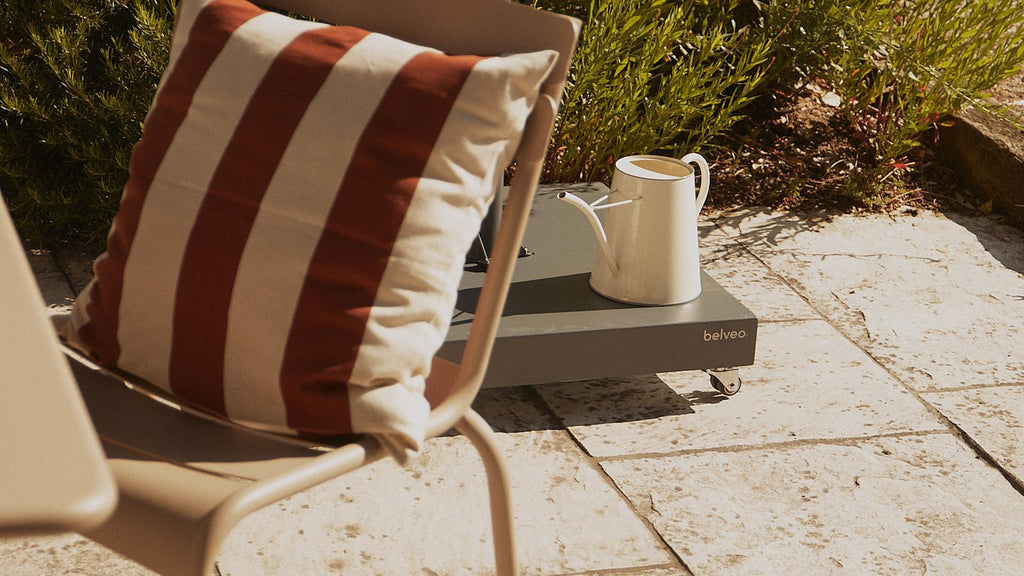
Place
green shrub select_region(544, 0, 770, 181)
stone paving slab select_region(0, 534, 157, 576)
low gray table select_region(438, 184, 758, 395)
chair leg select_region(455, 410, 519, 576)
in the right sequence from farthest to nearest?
green shrub select_region(544, 0, 770, 181) → low gray table select_region(438, 184, 758, 395) → stone paving slab select_region(0, 534, 157, 576) → chair leg select_region(455, 410, 519, 576)

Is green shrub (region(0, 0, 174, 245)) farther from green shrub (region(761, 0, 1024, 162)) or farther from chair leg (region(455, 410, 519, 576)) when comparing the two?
green shrub (region(761, 0, 1024, 162))

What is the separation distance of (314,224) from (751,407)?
1.41 metres

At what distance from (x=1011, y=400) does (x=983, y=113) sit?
1.72 metres

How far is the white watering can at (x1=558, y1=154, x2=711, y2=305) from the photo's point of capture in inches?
89.5

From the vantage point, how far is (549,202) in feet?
9.46

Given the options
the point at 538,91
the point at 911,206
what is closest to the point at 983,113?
the point at 911,206

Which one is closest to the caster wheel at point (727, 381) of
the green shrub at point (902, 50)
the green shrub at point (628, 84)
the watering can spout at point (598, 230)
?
the watering can spout at point (598, 230)

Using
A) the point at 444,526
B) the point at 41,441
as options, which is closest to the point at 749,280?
the point at 444,526

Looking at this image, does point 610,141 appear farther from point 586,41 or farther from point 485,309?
point 485,309

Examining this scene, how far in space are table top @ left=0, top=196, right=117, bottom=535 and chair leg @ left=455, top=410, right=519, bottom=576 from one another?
68 centimetres

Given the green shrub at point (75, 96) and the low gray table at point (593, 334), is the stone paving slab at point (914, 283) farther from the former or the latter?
the green shrub at point (75, 96)

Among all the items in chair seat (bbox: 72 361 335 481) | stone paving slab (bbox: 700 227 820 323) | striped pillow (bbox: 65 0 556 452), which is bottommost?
stone paving slab (bbox: 700 227 820 323)

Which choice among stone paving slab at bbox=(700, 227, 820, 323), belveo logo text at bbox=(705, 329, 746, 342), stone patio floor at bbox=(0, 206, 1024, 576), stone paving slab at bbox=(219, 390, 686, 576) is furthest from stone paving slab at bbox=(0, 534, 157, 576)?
stone paving slab at bbox=(700, 227, 820, 323)

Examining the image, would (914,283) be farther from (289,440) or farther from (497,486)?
(289,440)
